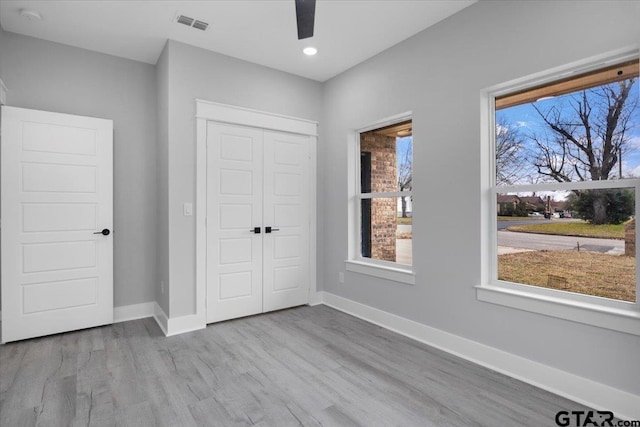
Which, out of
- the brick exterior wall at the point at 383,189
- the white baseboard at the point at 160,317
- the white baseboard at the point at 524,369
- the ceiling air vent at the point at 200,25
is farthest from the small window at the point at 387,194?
the white baseboard at the point at 160,317

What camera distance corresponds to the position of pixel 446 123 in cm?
298

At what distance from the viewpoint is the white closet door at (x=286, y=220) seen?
4012 mm

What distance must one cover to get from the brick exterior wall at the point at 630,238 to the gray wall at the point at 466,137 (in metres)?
0.51

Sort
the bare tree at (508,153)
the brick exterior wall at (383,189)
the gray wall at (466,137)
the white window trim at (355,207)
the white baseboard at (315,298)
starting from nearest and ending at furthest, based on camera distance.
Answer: the gray wall at (466,137) → the bare tree at (508,153) → the brick exterior wall at (383,189) → the white window trim at (355,207) → the white baseboard at (315,298)

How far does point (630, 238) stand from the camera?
2.11 metres

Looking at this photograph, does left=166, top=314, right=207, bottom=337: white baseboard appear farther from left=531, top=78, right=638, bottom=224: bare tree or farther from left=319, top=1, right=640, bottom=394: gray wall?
left=531, top=78, right=638, bottom=224: bare tree

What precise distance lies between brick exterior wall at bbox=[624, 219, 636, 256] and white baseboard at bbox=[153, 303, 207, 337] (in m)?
3.51

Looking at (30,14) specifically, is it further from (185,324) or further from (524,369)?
(524,369)

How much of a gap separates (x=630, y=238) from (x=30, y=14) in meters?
4.78

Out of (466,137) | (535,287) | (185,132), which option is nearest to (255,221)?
(185,132)

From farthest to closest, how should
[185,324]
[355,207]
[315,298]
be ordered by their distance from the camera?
1. [315,298]
2. [355,207]
3. [185,324]

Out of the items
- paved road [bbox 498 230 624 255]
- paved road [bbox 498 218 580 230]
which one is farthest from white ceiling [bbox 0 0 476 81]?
paved road [bbox 498 230 624 255]

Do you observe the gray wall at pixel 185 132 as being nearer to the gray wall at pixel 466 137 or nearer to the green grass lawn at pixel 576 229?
the gray wall at pixel 466 137

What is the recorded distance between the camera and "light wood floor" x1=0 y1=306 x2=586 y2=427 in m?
2.03
